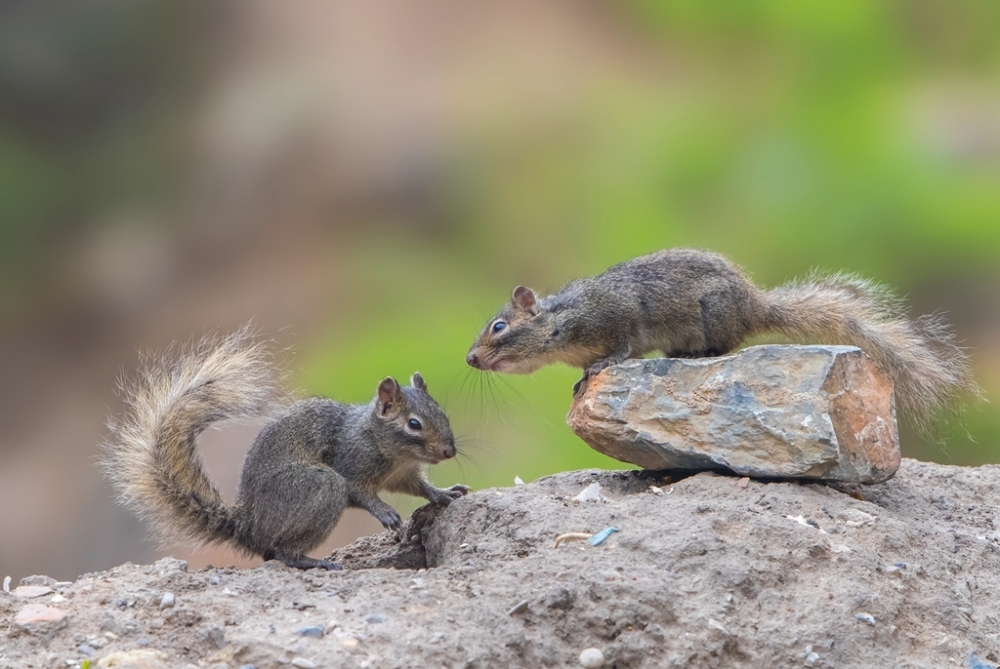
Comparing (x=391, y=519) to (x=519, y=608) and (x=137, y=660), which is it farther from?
(x=137, y=660)

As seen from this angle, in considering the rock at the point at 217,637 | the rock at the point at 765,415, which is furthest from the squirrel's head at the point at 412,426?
the rock at the point at 217,637

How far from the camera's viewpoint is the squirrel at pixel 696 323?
3.79m

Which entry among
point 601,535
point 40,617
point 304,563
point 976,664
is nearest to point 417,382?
point 304,563

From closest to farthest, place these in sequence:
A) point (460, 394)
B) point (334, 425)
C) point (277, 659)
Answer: point (277, 659)
point (334, 425)
point (460, 394)

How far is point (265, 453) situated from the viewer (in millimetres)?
3355

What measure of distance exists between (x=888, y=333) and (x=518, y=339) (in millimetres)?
1320

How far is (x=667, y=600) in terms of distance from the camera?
2688mm

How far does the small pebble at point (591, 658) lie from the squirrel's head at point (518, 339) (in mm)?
1499

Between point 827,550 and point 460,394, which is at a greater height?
point 460,394

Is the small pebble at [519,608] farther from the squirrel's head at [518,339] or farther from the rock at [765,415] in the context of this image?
the squirrel's head at [518,339]

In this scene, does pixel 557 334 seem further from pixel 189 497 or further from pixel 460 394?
pixel 189 497

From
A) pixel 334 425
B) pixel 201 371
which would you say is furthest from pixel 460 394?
pixel 201 371

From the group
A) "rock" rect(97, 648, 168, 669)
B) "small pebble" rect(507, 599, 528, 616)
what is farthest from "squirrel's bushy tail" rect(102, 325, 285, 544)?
"small pebble" rect(507, 599, 528, 616)

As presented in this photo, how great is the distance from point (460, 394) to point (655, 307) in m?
1.05
